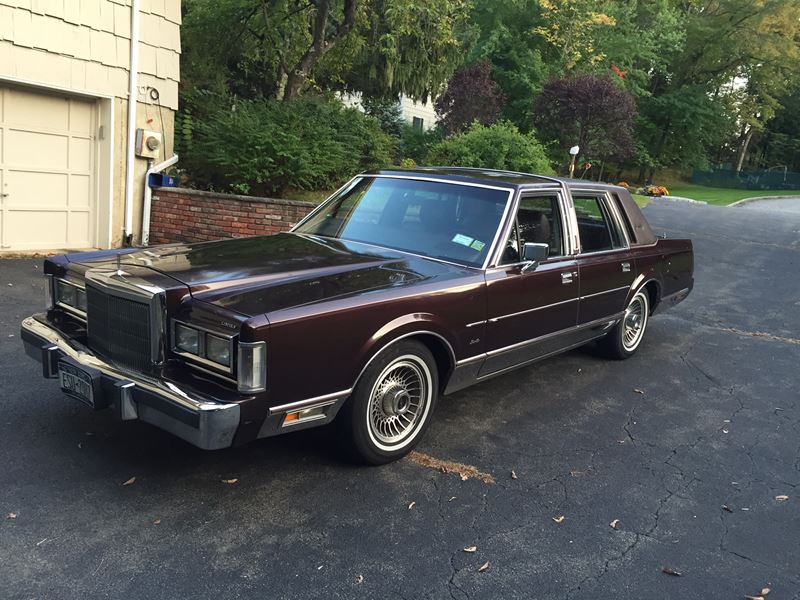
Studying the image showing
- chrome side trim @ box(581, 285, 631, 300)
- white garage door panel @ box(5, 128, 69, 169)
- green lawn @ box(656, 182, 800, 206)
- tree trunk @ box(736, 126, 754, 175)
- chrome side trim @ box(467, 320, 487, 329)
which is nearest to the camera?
chrome side trim @ box(467, 320, 487, 329)

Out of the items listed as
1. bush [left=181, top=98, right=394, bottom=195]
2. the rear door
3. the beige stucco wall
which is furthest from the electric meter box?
the rear door

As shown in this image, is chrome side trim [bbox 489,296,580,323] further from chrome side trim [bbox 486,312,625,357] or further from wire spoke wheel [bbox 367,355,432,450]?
wire spoke wheel [bbox 367,355,432,450]

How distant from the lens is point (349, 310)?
3.43 meters

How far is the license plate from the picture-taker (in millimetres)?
3359

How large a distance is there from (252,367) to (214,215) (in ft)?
23.8

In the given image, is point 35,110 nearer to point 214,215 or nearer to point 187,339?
point 214,215

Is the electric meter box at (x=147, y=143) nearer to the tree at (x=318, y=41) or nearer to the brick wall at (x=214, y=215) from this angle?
the brick wall at (x=214, y=215)

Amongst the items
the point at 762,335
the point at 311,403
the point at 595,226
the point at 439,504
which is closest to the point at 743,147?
the point at 762,335

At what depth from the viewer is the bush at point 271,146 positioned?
413 inches

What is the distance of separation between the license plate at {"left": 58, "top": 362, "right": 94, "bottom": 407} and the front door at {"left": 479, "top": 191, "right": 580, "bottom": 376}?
235 cm

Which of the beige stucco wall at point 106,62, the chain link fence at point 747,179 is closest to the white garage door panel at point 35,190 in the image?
the beige stucco wall at point 106,62

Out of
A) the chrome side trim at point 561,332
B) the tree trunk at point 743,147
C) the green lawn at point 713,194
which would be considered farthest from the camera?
the tree trunk at point 743,147

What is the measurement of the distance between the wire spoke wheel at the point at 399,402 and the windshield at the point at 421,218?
886 millimetres

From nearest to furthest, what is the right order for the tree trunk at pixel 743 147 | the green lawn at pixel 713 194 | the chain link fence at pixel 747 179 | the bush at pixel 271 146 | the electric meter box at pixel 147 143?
the electric meter box at pixel 147 143
the bush at pixel 271 146
the green lawn at pixel 713 194
the chain link fence at pixel 747 179
the tree trunk at pixel 743 147
